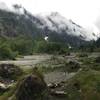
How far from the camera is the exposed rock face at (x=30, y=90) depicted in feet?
139

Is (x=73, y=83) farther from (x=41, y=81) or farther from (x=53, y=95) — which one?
(x=41, y=81)

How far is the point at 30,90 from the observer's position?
42719mm

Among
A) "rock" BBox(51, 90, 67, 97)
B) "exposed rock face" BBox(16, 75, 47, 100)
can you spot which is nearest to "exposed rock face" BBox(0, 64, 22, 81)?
"rock" BBox(51, 90, 67, 97)

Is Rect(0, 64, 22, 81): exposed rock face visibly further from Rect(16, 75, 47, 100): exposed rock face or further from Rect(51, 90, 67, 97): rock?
Rect(16, 75, 47, 100): exposed rock face

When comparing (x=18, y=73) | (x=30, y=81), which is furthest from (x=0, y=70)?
(x=30, y=81)

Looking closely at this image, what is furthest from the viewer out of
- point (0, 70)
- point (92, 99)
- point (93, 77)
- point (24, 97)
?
point (0, 70)

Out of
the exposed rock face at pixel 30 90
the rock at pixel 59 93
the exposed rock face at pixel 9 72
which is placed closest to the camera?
the exposed rock face at pixel 30 90

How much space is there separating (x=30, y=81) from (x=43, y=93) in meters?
2.44

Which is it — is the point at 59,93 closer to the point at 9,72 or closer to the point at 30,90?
the point at 30,90

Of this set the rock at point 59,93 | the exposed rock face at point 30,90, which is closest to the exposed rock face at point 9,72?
the rock at point 59,93

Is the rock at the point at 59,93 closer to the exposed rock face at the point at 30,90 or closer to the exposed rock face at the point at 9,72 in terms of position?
the exposed rock face at the point at 30,90

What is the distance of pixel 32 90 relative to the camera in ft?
140

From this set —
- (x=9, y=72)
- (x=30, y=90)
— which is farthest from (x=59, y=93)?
(x=9, y=72)

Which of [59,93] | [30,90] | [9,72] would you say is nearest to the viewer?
[30,90]
